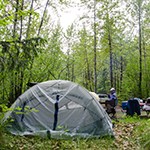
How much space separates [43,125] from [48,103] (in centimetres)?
58

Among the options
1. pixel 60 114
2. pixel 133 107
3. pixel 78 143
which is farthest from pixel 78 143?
pixel 133 107

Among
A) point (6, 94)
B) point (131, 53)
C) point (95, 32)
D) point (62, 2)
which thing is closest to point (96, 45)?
point (95, 32)

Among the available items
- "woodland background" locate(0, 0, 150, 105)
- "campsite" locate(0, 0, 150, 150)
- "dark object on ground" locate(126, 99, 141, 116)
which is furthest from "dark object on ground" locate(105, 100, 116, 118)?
"woodland background" locate(0, 0, 150, 105)

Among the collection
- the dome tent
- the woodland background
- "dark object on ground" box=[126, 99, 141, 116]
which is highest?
the woodland background

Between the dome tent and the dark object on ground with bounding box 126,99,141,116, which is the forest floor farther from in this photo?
the dark object on ground with bounding box 126,99,141,116

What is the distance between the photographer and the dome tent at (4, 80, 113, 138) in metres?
6.26

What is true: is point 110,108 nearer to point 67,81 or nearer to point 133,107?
point 133,107

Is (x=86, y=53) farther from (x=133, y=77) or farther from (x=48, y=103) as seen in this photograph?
(x=48, y=103)

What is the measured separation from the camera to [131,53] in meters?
20.4

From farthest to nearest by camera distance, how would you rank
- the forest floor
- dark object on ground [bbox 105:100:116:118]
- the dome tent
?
dark object on ground [bbox 105:100:116:118], the dome tent, the forest floor

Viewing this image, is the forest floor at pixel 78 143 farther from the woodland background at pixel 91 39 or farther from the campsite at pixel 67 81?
the woodland background at pixel 91 39

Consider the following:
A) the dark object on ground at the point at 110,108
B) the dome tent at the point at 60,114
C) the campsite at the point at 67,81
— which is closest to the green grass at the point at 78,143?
the campsite at the point at 67,81

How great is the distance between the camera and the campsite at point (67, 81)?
5457mm

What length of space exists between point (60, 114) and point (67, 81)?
3.32ft
